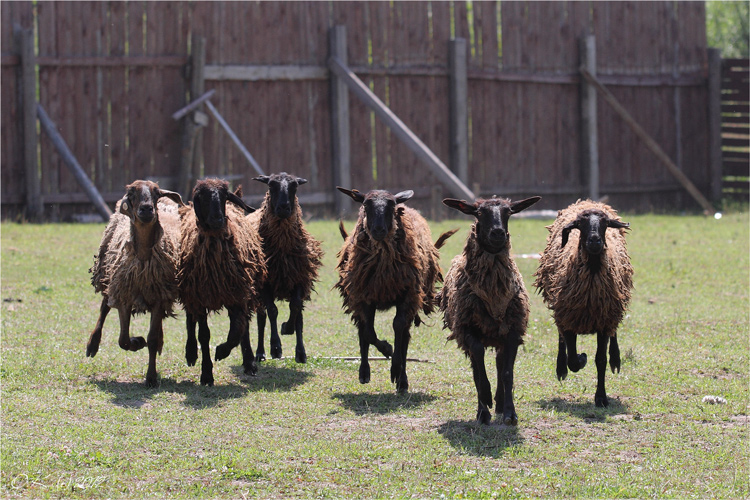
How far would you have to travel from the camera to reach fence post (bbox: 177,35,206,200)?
704 inches

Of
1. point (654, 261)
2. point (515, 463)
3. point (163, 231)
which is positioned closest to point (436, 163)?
point (654, 261)

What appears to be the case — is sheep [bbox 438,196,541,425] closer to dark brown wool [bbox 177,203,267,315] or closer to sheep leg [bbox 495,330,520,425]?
sheep leg [bbox 495,330,520,425]

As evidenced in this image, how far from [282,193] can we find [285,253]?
2.14 ft

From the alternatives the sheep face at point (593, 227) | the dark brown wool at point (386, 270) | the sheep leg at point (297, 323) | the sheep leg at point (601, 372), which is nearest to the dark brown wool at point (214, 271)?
the sheep leg at point (297, 323)

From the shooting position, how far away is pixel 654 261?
14.8m

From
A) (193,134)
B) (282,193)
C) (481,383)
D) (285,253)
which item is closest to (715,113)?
(193,134)

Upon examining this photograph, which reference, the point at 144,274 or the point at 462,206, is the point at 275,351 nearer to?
the point at 144,274

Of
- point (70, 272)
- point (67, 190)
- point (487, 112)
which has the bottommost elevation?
point (70, 272)

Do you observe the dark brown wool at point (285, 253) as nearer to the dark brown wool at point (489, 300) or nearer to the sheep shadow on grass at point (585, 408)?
the dark brown wool at point (489, 300)

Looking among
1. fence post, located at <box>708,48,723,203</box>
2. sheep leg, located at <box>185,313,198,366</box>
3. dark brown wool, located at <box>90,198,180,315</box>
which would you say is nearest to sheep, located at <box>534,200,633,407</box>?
sheep leg, located at <box>185,313,198,366</box>

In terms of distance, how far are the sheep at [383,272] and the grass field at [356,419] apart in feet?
1.39

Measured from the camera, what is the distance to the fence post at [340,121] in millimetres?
19281

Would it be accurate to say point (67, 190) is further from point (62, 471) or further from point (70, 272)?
point (62, 471)

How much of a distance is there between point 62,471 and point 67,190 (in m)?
12.7
